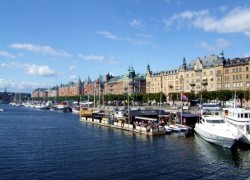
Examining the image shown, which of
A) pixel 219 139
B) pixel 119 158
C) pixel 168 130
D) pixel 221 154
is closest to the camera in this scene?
pixel 119 158

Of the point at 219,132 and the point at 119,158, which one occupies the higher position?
the point at 219,132

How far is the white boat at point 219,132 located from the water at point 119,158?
52.2 inches

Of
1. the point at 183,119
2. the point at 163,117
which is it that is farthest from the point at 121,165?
the point at 163,117

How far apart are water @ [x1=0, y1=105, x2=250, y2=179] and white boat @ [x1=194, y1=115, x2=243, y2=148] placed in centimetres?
133

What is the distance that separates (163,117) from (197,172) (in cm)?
5952

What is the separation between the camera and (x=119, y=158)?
54.2 meters

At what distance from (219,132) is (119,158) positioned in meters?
19.6

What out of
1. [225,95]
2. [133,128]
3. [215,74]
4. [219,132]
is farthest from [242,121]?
[215,74]

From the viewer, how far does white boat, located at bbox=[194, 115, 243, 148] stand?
60938 mm

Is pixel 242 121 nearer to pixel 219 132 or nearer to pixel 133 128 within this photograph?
→ pixel 219 132

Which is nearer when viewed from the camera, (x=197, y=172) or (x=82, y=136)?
(x=197, y=172)

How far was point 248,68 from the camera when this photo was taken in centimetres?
15862

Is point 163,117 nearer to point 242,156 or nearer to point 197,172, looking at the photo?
point 242,156

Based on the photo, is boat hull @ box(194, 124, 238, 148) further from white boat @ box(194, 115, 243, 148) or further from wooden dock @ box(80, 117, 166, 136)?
wooden dock @ box(80, 117, 166, 136)
